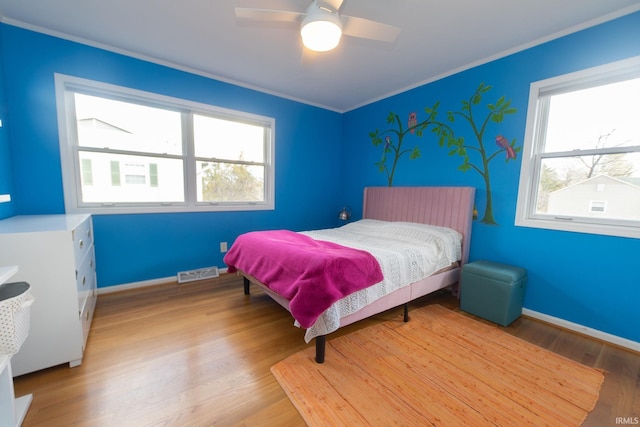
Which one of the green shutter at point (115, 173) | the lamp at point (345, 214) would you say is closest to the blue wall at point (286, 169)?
the green shutter at point (115, 173)

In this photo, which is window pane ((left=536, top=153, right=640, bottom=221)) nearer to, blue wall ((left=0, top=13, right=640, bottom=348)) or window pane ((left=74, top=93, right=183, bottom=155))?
blue wall ((left=0, top=13, right=640, bottom=348))

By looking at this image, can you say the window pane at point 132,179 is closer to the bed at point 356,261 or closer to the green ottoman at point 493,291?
the bed at point 356,261

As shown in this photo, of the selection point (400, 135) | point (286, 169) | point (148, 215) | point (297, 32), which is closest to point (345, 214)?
point (286, 169)

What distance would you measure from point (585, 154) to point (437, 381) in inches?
90.9

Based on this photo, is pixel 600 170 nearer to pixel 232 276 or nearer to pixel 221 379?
pixel 221 379

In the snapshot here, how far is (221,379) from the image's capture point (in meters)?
1.59

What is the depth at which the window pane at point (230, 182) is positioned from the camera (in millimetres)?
3305

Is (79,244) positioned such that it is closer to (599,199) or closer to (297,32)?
(297,32)

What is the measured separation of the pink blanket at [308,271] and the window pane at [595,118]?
2.16 metres

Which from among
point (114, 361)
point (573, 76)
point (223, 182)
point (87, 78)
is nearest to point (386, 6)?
point (573, 76)

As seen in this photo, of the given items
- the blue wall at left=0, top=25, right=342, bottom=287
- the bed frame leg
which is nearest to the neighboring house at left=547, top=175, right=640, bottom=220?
the bed frame leg

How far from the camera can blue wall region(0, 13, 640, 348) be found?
207 centimetres

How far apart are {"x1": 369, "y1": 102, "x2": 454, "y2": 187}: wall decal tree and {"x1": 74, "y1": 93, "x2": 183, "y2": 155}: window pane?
2.79 metres

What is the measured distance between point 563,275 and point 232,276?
359cm
